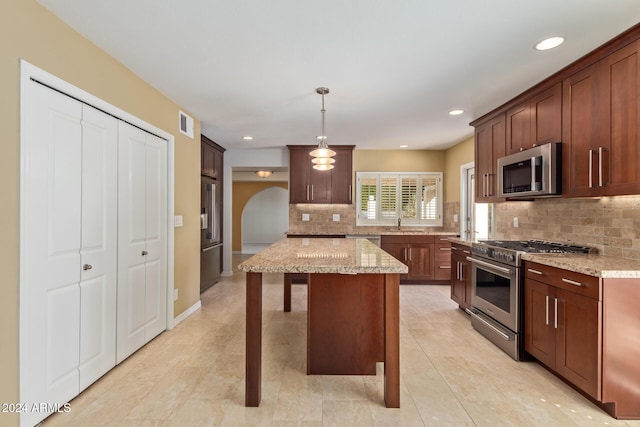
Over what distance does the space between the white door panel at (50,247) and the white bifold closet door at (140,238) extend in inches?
18.6

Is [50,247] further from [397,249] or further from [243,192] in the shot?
[243,192]

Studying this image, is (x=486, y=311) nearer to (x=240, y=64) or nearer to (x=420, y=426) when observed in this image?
(x=420, y=426)

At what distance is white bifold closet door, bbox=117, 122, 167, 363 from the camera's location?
2574mm

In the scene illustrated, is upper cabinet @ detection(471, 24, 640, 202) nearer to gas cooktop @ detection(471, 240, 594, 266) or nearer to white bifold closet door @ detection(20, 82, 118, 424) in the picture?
gas cooktop @ detection(471, 240, 594, 266)

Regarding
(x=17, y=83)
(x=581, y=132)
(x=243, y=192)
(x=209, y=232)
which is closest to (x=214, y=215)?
(x=209, y=232)

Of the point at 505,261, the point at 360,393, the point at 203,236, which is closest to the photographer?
the point at 360,393

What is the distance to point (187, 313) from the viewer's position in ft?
12.2

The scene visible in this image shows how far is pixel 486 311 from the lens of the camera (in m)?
3.11

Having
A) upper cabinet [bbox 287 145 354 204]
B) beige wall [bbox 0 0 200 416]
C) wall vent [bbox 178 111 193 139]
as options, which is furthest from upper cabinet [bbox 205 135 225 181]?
beige wall [bbox 0 0 200 416]

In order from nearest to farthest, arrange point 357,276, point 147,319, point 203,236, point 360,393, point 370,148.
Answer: point 360,393
point 357,276
point 147,319
point 203,236
point 370,148

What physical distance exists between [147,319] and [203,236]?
1.97m

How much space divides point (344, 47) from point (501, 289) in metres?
2.46

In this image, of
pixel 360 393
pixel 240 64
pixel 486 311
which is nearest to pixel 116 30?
pixel 240 64

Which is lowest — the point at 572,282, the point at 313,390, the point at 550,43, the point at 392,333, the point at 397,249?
the point at 313,390
